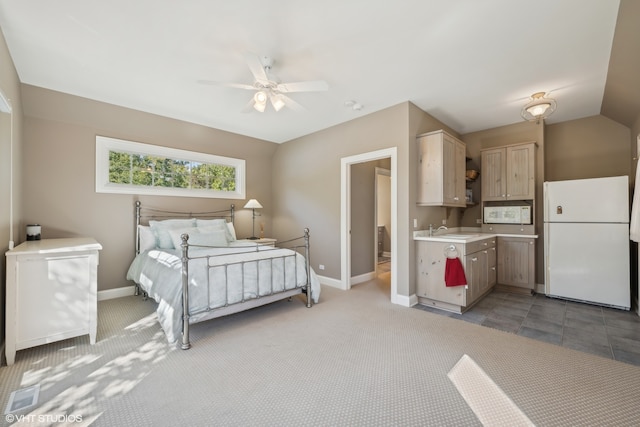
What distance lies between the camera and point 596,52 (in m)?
2.64

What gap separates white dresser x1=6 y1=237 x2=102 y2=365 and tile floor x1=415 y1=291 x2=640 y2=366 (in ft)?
12.8

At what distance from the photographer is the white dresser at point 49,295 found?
231 cm

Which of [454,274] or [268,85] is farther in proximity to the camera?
[454,274]

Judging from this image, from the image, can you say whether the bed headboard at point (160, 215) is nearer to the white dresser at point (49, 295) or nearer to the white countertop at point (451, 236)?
the white dresser at point (49, 295)

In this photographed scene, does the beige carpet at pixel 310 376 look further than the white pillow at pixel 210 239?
No

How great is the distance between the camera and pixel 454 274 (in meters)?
3.45

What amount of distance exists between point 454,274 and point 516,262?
189cm

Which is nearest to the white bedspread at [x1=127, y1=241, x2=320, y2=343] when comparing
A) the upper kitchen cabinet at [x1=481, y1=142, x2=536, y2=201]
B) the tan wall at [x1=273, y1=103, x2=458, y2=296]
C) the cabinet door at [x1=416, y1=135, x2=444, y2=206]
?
the tan wall at [x1=273, y1=103, x2=458, y2=296]

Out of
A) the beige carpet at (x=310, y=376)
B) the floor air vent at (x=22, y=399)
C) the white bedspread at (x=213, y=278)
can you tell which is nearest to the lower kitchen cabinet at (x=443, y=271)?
the beige carpet at (x=310, y=376)

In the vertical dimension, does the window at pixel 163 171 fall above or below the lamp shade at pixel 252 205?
above

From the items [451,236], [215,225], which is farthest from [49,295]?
[451,236]

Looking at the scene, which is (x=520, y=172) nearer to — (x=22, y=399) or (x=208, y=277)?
(x=208, y=277)

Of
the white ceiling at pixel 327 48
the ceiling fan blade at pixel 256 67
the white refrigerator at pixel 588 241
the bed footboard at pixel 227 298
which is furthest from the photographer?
the white refrigerator at pixel 588 241

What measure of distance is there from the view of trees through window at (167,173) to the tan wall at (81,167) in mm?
258
